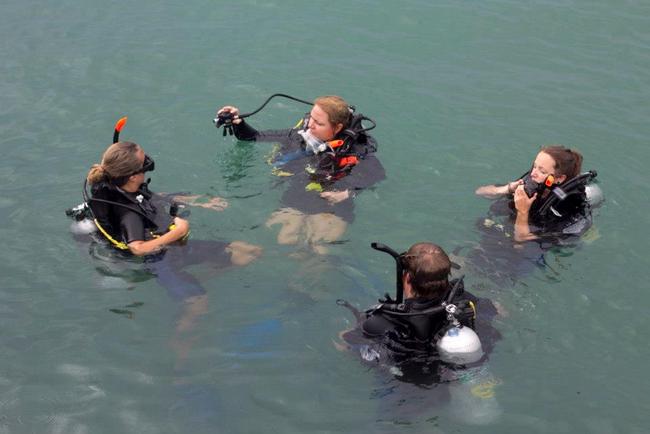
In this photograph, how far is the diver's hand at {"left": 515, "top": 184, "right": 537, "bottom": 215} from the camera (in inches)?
226

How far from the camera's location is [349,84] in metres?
8.75

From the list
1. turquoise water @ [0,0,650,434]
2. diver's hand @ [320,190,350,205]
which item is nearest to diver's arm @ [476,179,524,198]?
turquoise water @ [0,0,650,434]

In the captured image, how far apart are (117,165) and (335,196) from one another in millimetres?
1998

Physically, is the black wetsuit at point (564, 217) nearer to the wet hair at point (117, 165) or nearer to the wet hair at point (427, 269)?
the wet hair at point (427, 269)

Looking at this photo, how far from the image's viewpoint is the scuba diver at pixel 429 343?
13.9 feet

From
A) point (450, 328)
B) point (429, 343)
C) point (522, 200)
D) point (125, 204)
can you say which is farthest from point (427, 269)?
point (125, 204)

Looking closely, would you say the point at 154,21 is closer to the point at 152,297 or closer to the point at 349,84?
the point at 349,84

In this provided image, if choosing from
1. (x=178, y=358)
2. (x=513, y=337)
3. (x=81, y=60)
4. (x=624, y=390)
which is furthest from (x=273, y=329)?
(x=81, y=60)

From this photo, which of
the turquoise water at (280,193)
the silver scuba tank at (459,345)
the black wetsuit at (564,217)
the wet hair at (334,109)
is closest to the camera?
the silver scuba tank at (459,345)

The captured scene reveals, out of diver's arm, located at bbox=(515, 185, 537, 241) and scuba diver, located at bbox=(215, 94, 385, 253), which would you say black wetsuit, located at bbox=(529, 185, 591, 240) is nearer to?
diver's arm, located at bbox=(515, 185, 537, 241)

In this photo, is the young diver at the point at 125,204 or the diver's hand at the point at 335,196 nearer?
the young diver at the point at 125,204

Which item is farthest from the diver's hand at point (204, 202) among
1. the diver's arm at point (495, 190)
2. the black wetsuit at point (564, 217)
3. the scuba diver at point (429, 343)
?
the black wetsuit at point (564, 217)

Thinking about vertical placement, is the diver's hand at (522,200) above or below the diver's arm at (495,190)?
above

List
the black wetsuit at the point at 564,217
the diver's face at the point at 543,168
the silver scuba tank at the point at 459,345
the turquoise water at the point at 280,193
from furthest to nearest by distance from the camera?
1. the black wetsuit at the point at 564,217
2. the diver's face at the point at 543,168
3. the turquoise water at the point at 280,193
4. the silver scuba tank at the point at 459,345
